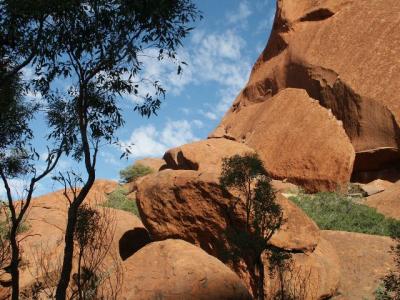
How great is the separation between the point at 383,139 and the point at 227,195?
14.5 metres

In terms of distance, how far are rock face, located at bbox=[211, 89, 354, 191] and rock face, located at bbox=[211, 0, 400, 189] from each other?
0.08m

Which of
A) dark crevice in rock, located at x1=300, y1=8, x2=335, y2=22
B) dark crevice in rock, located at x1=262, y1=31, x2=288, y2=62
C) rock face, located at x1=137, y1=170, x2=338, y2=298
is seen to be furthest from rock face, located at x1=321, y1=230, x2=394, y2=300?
dark crevice in rock, located at x1=262, y1=31, x2=288, y2=62

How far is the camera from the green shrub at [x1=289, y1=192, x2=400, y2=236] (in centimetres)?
1830

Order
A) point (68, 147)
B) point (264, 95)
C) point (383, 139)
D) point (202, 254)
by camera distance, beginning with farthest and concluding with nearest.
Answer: point (264, 95) → point (383, 139) → point (68, 147) → point (202, 254)

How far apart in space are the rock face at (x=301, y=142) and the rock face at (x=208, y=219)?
11.9 m

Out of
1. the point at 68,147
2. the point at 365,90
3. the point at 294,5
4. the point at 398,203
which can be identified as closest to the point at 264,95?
the point at 294,5

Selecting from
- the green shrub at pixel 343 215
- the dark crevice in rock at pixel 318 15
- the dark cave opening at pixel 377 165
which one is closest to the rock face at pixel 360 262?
the green shrub at pixel 343 215

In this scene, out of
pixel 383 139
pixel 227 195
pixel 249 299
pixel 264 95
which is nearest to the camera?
pixel 249 299

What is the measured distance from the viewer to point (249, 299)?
9461 millimetres

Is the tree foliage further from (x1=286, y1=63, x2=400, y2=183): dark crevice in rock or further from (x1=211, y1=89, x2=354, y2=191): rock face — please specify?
(x1=286, y1=63, x2=400, y2=183): dark crevice in rock

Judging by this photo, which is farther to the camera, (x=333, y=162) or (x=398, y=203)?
(x=333, y=162)

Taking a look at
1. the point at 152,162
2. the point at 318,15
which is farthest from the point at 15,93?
the point at 152,162

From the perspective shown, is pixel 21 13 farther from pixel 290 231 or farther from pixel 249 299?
pixel 290 231

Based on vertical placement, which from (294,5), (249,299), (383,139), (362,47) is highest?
(294,5)
